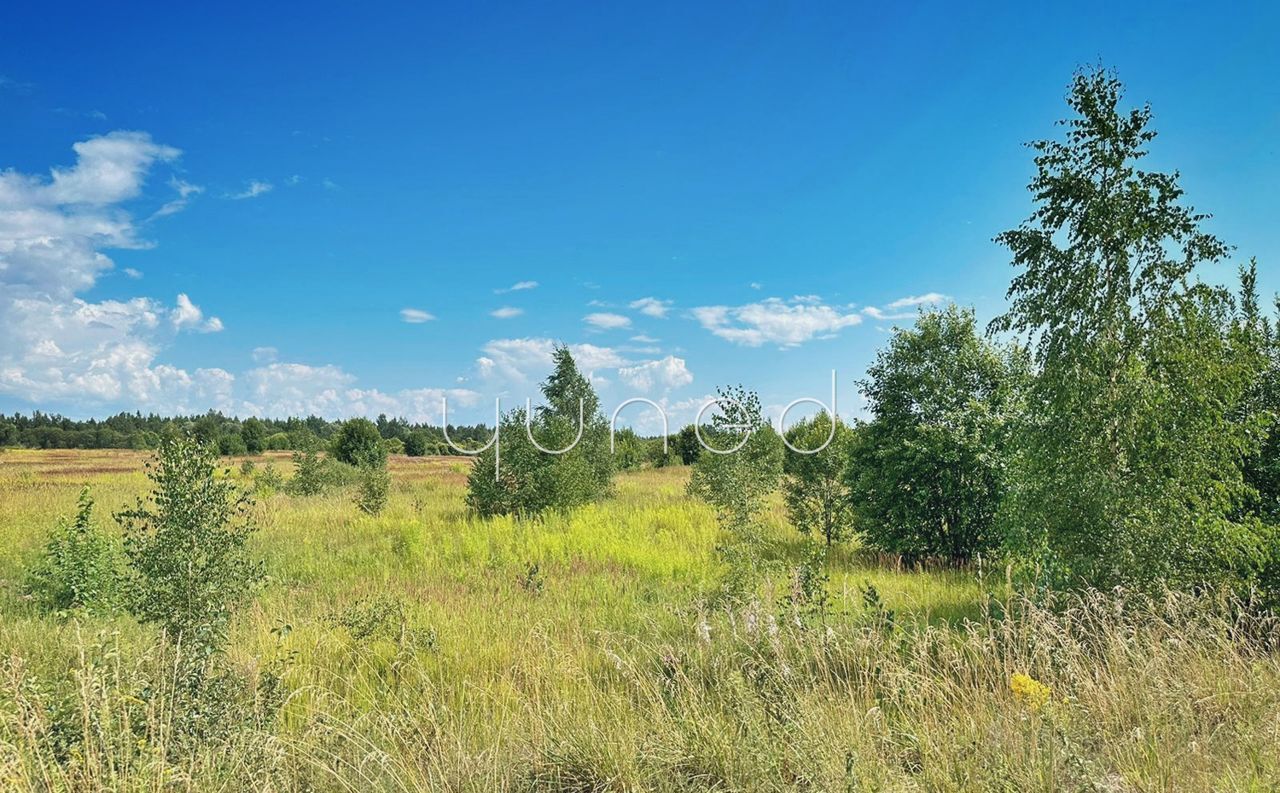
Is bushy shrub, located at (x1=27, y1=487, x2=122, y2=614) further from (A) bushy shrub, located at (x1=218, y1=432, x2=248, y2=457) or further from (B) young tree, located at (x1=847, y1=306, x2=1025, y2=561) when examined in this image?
(A) bushy shrub, located at (x1=218, y1=432, x2=248, y2=457)

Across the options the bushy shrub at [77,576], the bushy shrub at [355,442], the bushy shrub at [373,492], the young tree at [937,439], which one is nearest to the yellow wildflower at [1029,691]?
the young tree at [937,439]

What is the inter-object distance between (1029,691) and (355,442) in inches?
1469

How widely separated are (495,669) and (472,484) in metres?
12.0

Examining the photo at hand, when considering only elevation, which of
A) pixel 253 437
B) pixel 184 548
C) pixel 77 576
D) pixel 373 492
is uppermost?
pixel 253 437

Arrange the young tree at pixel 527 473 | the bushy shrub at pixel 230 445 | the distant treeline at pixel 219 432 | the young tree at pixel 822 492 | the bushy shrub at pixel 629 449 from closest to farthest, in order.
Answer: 1. the young tree at pixel 822 492
2. the young tree at pixel 527 473
3. the bushy shrub at pixel 629 449
4. the bushy shrub at pixel 230 445
5. the distant treeline at pixel 219 432

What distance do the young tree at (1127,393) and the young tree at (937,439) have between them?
508 cm

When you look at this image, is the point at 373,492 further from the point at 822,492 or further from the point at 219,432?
the point at 219,432

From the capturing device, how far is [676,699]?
4.62 metres

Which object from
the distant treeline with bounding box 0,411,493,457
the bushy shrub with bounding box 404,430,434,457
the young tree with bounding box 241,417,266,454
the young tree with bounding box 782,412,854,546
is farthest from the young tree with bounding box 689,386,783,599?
the young tree with bounding box 241,417,266,454

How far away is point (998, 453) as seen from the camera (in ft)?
36.3

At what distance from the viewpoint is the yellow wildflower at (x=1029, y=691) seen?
379 cm

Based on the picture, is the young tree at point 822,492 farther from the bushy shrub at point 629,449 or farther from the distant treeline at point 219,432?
the distant treeline at point 219,432

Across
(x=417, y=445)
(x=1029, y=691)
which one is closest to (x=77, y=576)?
(x=1029, y=691)

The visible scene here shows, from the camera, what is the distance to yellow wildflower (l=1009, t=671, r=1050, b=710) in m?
3.79
